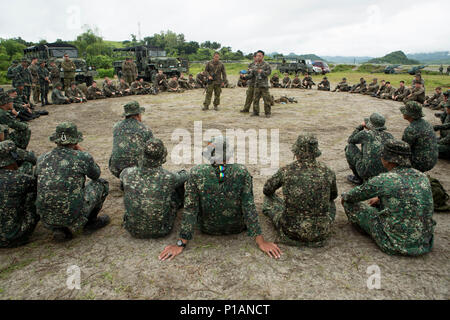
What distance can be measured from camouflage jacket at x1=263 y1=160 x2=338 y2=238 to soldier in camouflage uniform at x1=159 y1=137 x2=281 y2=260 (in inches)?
13.0

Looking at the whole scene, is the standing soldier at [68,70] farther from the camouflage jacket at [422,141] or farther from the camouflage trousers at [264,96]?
the camouflage jacket at [422,141]

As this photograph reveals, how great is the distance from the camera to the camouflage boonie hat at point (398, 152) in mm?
2607

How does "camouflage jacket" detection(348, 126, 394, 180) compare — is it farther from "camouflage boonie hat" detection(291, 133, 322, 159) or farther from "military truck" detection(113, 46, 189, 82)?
"military truck" detection(113, 46, 189, 82)

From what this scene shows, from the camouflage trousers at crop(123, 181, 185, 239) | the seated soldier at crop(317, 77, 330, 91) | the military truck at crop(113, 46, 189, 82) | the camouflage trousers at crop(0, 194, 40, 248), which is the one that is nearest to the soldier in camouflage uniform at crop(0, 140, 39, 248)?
the camouflage trousers at crop(0, 194, 40, 248)

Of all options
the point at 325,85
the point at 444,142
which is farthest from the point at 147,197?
the point at 325,85

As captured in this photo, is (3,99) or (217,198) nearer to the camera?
(217,198)

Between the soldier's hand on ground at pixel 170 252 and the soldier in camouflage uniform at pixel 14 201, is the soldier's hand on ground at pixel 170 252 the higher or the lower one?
the lower one

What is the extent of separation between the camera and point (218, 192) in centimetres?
275

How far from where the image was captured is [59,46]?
52.5 ft

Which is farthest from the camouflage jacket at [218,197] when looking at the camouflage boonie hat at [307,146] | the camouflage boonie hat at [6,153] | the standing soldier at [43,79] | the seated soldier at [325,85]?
the seated soldier at [325,85]

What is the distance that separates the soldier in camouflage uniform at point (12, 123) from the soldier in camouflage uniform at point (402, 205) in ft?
17.7

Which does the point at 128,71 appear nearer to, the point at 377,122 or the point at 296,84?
the point at 296,84

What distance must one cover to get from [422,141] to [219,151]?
Answer: 3275 millimetres

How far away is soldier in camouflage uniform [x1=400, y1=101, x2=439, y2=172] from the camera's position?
4098mm
